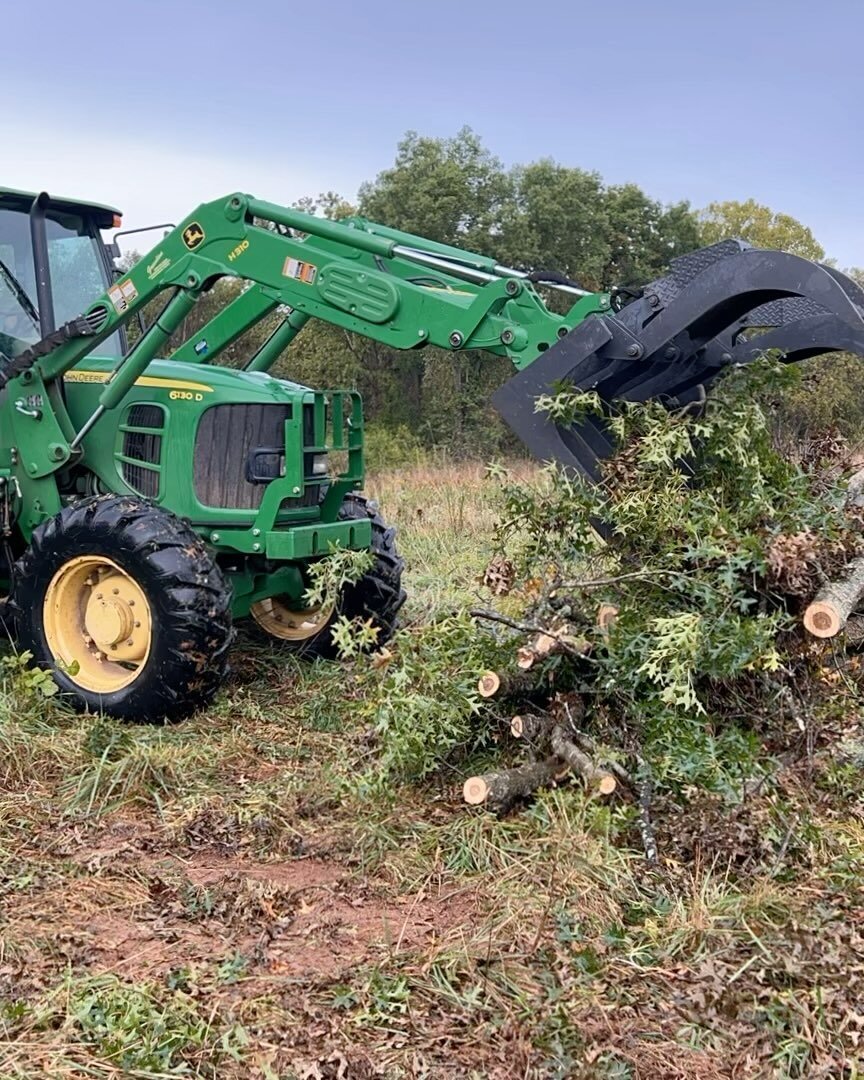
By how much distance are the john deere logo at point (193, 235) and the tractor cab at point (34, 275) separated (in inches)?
48.4

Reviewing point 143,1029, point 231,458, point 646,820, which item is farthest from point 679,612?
point 231,458

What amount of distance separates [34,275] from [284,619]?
247 cm

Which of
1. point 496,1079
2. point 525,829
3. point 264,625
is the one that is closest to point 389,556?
point 264,625

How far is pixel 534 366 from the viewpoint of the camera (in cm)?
433

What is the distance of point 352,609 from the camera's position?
6379 mm

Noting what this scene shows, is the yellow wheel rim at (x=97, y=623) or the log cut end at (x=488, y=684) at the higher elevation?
the log cut end at (x=488, y=684)

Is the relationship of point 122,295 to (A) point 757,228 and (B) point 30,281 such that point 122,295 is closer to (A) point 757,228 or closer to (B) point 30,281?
(B) point 30,281

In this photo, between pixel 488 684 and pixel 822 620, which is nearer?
pixel 822 620

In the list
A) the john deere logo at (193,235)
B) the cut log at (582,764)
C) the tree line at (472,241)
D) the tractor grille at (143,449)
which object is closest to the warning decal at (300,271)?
the john deere logo at (193,235)

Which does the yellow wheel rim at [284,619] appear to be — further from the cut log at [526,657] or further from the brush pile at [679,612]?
the cut log at [526,657]

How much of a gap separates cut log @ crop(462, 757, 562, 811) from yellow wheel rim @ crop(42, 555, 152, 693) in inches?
80.1

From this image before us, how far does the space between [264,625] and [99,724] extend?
5.70ft

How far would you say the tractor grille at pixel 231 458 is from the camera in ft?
18.3

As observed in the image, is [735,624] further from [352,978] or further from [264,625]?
[264,625]
